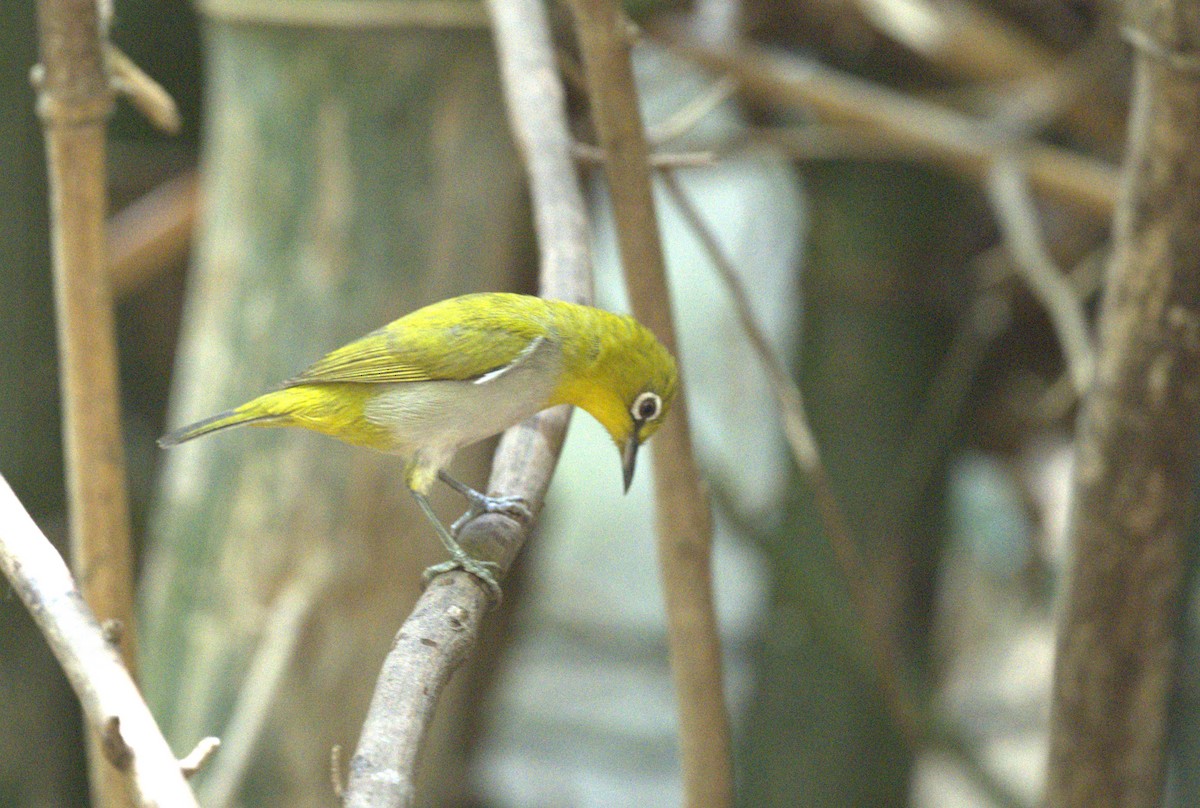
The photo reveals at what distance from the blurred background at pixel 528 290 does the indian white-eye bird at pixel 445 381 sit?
2.08 ft

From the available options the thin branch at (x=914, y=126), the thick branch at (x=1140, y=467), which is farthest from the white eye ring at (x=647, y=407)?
the thin branch at (x=914, y=126)

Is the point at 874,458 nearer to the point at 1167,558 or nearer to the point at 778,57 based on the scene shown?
the point at 778,57

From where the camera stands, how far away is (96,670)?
0.95 metres

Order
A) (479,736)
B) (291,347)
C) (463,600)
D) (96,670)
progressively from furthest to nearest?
1. (479,736)
2. (291,347)
3. (463,600)
4. (96,670)

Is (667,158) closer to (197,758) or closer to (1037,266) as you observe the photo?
(1037,266)

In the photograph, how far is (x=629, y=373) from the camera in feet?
7.11

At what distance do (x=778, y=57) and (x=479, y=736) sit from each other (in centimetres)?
261

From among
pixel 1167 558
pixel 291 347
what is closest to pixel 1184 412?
pixel 1167 558

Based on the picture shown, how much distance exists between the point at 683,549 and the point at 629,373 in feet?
1.17

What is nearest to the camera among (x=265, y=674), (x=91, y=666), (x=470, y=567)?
(x=91, y=666)

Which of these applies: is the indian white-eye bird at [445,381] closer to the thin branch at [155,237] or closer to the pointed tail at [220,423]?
the pointed tail at [220,423]

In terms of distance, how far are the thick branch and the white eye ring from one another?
2.74 ft

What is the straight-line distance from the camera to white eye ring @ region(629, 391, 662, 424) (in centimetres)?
214

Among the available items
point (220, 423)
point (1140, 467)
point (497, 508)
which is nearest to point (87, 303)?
point (220, 423)
